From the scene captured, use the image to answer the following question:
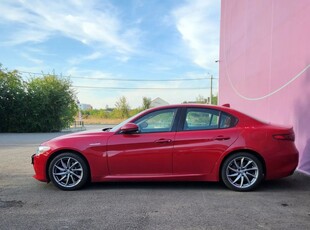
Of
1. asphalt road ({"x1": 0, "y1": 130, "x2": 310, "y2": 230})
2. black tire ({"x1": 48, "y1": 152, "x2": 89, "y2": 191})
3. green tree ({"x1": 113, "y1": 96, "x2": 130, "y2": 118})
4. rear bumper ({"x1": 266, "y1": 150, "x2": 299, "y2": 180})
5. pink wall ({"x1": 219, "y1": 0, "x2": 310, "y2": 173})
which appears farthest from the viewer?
green tree ({"x1": 113, "y1": 96, "x2": 130, "y2": 118})

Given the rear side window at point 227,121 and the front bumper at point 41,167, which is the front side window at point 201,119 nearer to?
the rear side window at point 227,121

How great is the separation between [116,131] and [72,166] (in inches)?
38.7

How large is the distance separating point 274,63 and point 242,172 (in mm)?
4628

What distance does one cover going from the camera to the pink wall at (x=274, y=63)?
716cm

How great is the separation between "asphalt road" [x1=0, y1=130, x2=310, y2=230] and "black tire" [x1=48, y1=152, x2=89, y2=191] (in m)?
0.15

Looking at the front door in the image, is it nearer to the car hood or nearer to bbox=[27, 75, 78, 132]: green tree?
the car hood

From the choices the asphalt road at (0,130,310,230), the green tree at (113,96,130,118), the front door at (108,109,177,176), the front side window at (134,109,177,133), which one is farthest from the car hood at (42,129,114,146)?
the green tree at (113,96,130,118)

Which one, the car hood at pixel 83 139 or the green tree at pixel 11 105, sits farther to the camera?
the green tree at pixel 11 105

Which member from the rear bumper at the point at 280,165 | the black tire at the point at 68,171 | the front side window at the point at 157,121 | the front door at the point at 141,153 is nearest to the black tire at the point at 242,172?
the rear bumper at the point at 280,165

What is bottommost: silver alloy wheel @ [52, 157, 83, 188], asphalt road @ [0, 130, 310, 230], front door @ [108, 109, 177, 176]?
asphalt road @ [0, 130, 310, 230]

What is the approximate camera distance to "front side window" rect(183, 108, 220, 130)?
560 centimetres

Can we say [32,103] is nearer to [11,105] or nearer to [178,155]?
[11,105]

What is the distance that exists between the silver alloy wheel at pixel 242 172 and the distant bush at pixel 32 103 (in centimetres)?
2054

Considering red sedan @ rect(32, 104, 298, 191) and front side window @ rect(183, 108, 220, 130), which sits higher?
front side window @ rect(183, 108, 220, 130)
